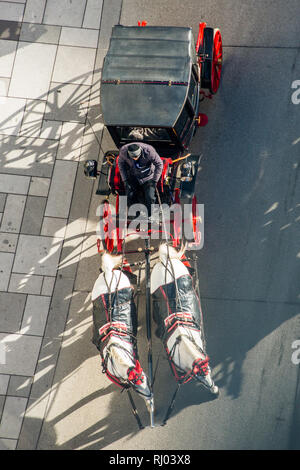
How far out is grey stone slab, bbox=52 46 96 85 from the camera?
10.1 m

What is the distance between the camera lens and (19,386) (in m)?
9.20

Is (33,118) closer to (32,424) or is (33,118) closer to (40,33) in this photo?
(40,33)

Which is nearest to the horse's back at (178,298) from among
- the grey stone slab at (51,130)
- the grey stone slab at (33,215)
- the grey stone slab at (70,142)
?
the grey stone slab at (33,215)

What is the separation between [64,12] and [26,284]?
20.5 feet

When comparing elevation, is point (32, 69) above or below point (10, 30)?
below

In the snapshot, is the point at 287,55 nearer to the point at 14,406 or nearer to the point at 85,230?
the point at 85,230

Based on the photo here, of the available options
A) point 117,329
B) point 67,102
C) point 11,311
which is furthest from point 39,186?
point 117,329

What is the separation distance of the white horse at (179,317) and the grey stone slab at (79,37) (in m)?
5.15

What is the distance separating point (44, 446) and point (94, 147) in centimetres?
630

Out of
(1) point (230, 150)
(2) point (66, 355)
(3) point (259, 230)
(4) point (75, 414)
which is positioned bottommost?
(4) point (75, 414)

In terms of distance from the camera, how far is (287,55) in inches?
377

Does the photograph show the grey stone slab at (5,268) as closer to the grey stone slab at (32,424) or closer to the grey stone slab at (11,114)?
the grey stone slab at (32,424)
